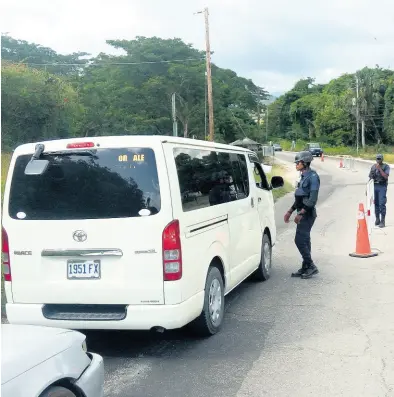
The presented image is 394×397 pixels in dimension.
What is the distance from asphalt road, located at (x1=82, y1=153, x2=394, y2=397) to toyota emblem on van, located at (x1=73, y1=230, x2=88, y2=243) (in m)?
→ 1.17

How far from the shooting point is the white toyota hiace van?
4711 millimetres

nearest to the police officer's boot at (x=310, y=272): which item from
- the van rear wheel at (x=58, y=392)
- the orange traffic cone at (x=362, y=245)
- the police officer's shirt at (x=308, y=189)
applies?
the police officer's shirt at (x=308, y=189)

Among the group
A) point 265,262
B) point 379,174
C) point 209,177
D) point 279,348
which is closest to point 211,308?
point 279,348

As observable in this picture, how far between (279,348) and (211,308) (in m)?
0.80

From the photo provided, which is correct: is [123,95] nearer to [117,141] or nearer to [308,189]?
[308,189]

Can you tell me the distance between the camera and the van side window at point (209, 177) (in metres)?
5.11

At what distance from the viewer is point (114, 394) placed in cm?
426

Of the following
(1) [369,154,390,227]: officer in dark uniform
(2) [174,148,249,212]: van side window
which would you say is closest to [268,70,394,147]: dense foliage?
(1) [369,154,390,227]: officer in dark uniform

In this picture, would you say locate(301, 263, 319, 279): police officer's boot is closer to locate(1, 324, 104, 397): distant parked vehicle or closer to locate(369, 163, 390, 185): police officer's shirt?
locate(1, 324, 104, 397): distant parked vehicle

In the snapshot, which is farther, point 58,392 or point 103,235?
point 103,235

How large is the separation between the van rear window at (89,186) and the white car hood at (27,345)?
1.61 m

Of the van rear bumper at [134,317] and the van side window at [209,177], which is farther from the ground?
the van side window at [209,177]

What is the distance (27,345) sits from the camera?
2912 mm

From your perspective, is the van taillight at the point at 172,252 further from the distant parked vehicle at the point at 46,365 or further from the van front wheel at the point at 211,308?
the distant parked vehicle at the point at 46,365
